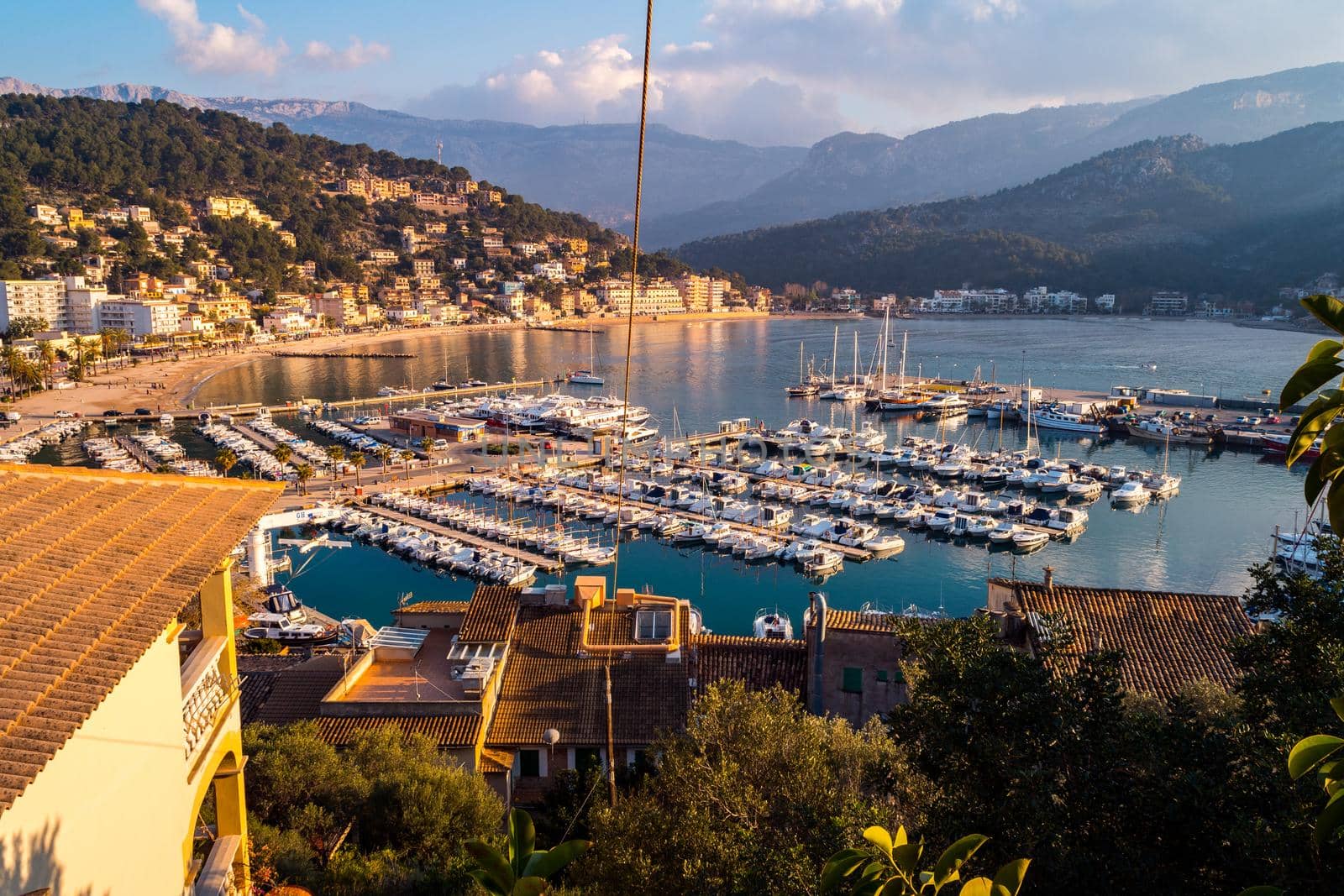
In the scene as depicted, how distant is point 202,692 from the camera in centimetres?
313

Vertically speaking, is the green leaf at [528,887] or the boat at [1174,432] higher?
the green leaf at [528,887]

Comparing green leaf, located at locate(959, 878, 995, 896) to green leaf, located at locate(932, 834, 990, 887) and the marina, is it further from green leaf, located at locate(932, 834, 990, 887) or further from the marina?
the marina

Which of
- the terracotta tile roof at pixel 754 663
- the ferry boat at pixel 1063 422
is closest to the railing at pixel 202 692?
the terracotta tile roof at pixel 754 663

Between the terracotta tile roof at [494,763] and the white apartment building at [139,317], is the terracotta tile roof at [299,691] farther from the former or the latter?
the white apartment building at [139,317]

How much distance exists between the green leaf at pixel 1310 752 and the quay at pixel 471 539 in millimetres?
14752

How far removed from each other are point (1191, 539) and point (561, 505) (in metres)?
12.2

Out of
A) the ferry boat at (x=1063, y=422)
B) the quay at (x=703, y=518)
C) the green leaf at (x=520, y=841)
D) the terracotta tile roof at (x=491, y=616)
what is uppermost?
the green leaf at (x=520, y=841)

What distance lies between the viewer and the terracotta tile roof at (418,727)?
6109 millimetres

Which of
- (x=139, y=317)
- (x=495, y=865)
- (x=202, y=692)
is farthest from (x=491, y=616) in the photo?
(x=139, y=317)

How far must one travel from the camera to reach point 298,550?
16875 mm

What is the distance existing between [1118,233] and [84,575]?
109m

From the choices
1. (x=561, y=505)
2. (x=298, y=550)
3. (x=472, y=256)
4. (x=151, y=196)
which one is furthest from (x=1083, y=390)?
(x=151, y=196)

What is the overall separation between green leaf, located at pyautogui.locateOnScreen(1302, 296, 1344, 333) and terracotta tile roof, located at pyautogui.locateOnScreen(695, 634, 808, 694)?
5.84 meters

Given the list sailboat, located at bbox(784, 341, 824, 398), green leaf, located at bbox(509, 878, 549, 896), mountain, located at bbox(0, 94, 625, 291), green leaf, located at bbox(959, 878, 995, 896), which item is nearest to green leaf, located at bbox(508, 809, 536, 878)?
green leaf, located at bbox(509, 878, 549, 896)
